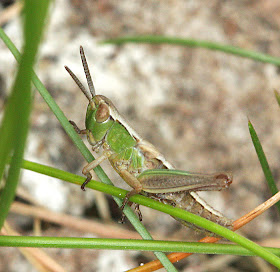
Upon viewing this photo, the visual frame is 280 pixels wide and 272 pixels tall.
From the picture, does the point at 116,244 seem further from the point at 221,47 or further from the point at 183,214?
the point at 221,47

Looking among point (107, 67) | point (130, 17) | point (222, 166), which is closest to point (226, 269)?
point (222, 166)

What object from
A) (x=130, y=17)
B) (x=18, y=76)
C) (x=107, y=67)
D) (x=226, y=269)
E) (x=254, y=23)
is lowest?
(x=18, y=76)

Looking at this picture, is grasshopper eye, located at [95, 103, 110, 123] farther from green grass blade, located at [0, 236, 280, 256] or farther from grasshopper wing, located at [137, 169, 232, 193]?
green grass blade, located at [0, 236, 280, 256]

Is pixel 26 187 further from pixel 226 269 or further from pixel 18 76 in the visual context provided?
pixel 18 76

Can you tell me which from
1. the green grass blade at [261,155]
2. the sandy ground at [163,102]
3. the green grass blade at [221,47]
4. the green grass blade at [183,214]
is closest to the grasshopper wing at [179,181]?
the green grass blade at [261,155]

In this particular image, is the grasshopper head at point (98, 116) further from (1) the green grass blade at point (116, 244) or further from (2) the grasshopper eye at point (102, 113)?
(1) the green grass blade at point (116, 244)

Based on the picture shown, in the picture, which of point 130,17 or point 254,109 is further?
point 130,17

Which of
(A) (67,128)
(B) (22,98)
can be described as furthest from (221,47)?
(B) (22,98)
